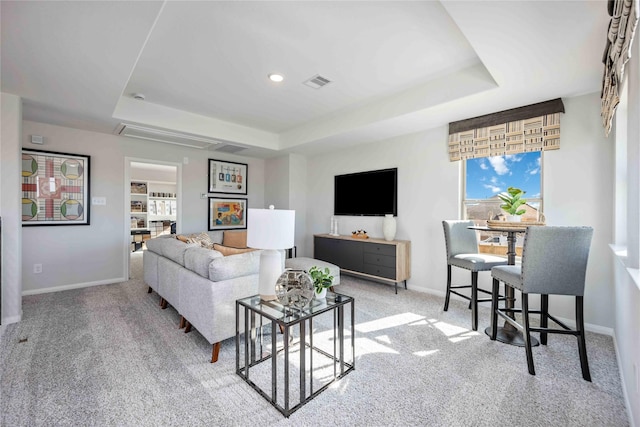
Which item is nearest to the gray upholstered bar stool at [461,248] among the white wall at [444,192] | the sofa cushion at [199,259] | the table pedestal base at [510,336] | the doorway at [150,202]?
the table pedestal base at [510,336]

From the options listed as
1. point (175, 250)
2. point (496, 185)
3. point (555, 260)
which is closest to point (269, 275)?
point (175, 250)

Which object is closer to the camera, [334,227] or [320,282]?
[320,282]

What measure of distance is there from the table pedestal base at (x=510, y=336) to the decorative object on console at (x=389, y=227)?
1.74 meters

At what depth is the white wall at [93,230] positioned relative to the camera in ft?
12.2

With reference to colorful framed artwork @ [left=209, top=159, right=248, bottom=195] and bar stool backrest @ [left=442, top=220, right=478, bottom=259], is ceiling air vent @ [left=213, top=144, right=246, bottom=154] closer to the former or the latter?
colorful framed artwork @ [left=209, top=159, right=248, bottom=195]

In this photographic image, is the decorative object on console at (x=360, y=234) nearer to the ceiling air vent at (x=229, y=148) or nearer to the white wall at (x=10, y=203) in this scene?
the ceiling air vent at (x=229, y=148)

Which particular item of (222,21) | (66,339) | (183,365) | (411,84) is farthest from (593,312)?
(66,339)

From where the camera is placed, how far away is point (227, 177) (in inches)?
215

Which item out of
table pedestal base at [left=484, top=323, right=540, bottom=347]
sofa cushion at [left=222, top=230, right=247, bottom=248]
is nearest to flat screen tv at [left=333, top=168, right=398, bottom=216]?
sofa cushion at [left=222, top=230, right=247, bottom=248]

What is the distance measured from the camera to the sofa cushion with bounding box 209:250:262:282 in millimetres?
2129

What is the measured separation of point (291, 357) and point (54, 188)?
157 inches

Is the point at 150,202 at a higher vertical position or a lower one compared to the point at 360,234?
higher

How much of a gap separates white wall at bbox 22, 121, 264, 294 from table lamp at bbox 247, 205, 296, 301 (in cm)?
354

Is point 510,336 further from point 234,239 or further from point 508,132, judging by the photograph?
point 234,239
